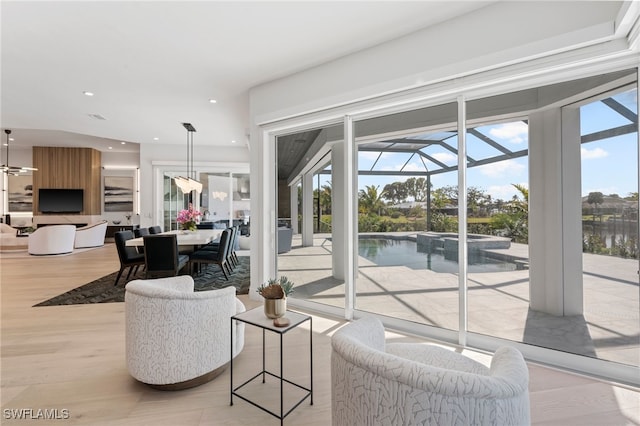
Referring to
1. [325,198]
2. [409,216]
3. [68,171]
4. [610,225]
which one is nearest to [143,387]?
[325,198]

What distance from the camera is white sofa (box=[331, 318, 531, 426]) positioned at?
0.88m

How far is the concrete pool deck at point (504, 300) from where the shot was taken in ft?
7.25

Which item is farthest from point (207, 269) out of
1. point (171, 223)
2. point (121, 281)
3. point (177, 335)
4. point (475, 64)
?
A: point (475, 64)

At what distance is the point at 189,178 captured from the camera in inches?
271

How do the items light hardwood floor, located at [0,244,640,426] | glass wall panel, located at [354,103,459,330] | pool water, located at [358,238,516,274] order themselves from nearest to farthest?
light hardwood floor, located at [0,244,640,426] → pool water, located at [358,238,516,274] → glass wall panel, located at [354,103,459,330]

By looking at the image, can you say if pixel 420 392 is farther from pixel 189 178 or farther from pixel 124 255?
pixel 189 178

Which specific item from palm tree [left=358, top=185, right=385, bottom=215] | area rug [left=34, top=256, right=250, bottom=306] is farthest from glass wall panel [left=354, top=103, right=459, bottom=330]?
area rug [left=34, top=256, right=250, bottom=306]

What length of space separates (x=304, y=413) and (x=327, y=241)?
2.14 metres

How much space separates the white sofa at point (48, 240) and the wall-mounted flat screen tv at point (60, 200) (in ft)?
8.40

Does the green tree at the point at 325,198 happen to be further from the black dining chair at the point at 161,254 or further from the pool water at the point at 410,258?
the black dining chair at the point at 161,254

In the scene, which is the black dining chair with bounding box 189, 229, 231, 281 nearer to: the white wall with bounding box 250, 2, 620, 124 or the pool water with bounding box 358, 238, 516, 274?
the white wall with bounding box 250, 2, 620, 124

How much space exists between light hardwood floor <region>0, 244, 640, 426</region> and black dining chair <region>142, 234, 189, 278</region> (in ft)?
3.79

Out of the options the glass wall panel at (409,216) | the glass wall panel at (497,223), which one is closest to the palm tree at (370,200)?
the glass wall panel at (409,216)

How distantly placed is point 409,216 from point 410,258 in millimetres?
470
